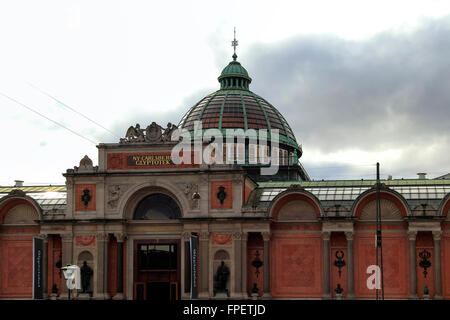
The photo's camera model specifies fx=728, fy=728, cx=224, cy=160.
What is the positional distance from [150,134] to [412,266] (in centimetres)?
2560

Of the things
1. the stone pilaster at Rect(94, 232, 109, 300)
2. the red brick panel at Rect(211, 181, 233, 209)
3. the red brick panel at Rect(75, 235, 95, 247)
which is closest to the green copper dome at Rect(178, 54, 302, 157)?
the red brick panel at Rect(211, 181, 233, 209)

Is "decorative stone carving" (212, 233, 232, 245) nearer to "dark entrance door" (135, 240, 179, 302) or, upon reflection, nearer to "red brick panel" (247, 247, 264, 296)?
"red brick panel" (247, 247, 264, 296)

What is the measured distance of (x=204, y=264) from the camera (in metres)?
63.9

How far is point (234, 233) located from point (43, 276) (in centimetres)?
1795

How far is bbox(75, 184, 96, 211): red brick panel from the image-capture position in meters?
66.6

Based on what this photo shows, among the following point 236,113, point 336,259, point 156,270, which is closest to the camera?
point 336,259

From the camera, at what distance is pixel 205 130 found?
8781 centimetres

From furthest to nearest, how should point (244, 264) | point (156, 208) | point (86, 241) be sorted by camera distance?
point (156, 208) < point (86, 241) < point (244, 264)

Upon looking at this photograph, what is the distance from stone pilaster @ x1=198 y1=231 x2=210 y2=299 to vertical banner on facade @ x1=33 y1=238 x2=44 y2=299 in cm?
1450

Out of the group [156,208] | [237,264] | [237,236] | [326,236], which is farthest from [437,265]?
[156,208]

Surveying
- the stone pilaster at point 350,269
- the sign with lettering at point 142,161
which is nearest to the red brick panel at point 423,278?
the stone pilaster at point 350,269

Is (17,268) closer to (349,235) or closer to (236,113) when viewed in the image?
(349,235)

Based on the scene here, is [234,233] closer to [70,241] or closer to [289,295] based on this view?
[289,295]
